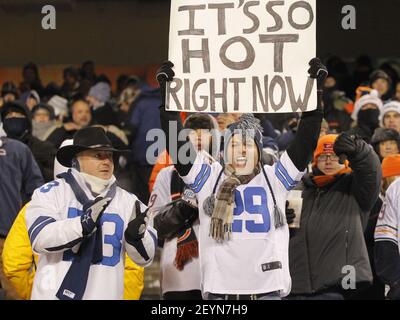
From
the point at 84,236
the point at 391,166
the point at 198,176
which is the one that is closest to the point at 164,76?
the point at 198,176

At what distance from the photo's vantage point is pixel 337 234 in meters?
8.07

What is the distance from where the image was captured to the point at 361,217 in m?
8.19

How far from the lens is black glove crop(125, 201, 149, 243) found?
22.6ft

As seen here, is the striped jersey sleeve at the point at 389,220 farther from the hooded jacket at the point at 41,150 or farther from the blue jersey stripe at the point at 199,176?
the hooded jacket at the point at 41,150

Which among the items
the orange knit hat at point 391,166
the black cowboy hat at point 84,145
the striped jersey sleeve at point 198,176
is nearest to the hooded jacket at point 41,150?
the black cowboy hat at point 84,145

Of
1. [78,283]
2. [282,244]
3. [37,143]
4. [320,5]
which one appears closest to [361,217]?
[282,244]

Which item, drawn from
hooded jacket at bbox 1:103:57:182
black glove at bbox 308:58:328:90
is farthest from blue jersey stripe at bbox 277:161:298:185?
hooded jacket at bbox 1:103:57:182

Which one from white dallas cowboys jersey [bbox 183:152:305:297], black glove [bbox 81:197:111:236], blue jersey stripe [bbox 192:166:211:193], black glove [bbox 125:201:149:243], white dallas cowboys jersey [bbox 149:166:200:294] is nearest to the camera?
black glove [bbox 81:197:111:236]

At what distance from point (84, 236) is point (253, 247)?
105cm

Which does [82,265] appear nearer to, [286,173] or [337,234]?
[286,173]

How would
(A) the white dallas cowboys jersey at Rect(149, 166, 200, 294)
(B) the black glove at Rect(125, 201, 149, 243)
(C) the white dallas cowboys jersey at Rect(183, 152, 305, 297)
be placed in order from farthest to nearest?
(A) the white dallas cowboys jersey at Rect(149, 166, 200, 294)
(C) the white dallas cowboys jersey at Rect(183, 152, 305, 297)
(B) the black glove at Rect(125, 201, 149, 243)

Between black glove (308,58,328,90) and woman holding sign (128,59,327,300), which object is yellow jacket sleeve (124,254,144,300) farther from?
black glove (308,58,328,90)

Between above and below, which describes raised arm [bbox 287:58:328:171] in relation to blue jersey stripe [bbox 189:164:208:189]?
above

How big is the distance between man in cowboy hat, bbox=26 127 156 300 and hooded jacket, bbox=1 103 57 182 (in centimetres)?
263
